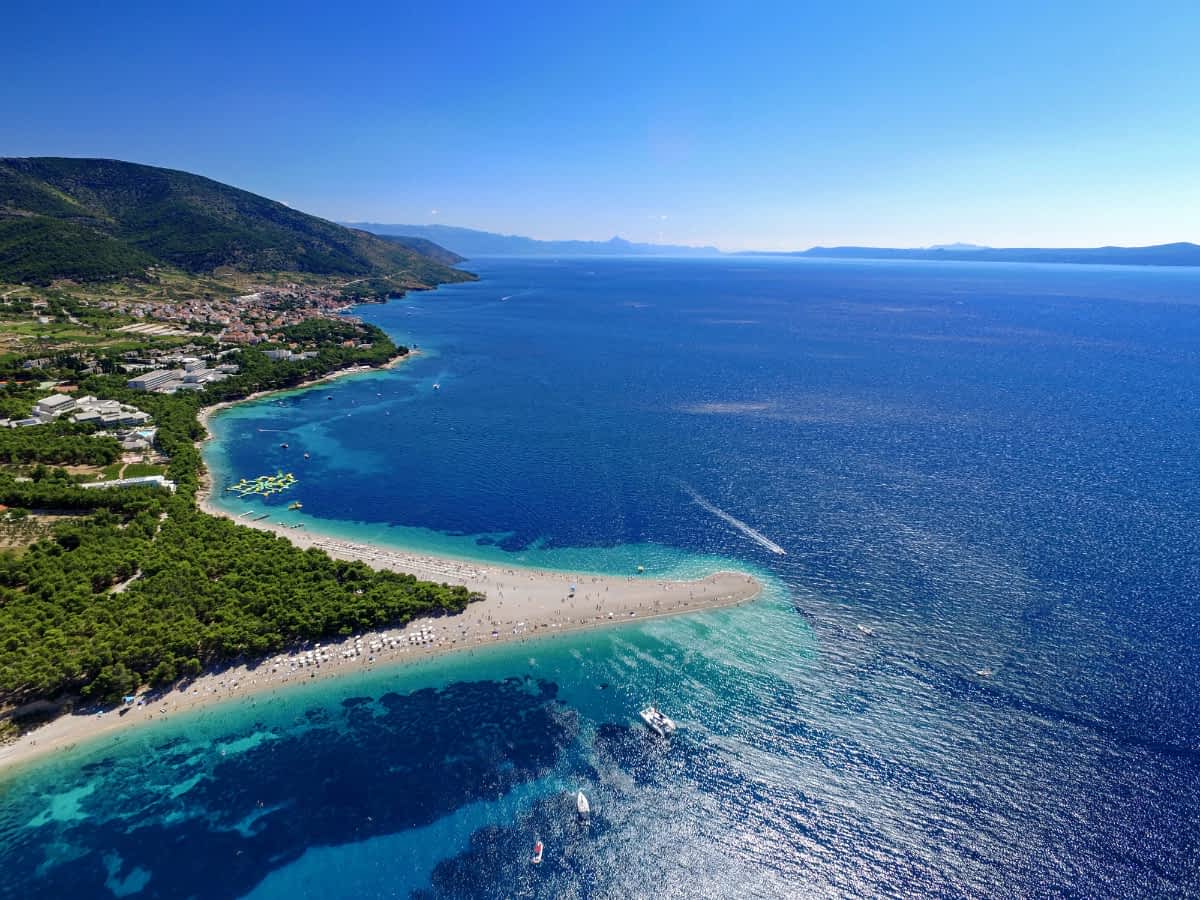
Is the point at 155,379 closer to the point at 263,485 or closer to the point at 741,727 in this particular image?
the point at 263,485

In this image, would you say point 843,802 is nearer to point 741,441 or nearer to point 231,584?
point 231,584

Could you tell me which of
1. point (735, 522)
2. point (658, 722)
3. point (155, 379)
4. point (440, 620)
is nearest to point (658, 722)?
point (658, 722)

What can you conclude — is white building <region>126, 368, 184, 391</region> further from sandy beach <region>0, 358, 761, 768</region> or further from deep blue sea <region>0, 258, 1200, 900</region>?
sandy beach <region>0, 358, 761, 768</region>

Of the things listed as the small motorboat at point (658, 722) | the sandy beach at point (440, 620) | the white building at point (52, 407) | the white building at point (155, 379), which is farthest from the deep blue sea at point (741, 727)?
the white building at point (155, 379)

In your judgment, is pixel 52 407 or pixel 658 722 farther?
pixel 52 407

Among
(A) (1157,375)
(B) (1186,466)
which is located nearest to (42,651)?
(B) (1186,466)
